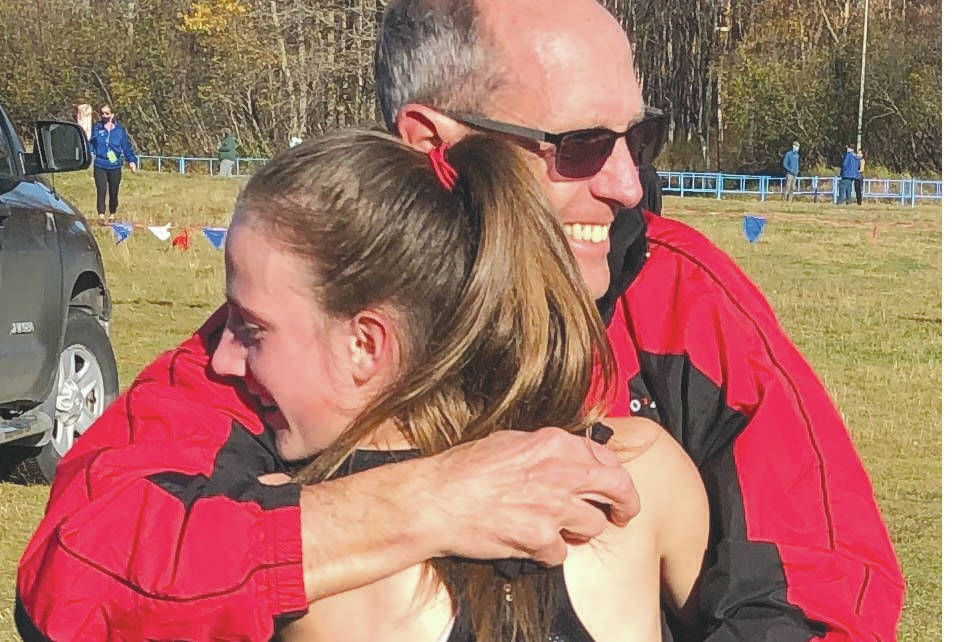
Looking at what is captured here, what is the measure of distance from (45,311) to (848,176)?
30.4 m

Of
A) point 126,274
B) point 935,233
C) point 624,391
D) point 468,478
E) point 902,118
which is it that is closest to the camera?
point 468,478

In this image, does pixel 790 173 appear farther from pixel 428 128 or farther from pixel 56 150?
pixel 428 128

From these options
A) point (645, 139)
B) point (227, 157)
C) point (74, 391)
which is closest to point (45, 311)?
point (74, 391)

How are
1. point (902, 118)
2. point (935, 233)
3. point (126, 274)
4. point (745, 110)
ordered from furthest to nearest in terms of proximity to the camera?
point (745, 110) < point (902, 118) < point (935, 233) < point (126, 274)

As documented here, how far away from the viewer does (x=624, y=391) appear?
7.11 ft

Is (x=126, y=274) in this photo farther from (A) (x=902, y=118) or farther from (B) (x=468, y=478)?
(A) (x=902, y=118)

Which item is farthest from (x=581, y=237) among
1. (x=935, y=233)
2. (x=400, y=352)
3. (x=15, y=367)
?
(x=935, y=233)

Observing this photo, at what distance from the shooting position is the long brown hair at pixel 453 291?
1.77 metres

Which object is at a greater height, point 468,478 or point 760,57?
point 760,57

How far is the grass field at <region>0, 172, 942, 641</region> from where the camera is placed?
7.29m

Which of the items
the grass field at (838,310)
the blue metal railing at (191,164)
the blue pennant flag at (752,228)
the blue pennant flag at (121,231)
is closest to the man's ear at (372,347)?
the grass field at (838,310)

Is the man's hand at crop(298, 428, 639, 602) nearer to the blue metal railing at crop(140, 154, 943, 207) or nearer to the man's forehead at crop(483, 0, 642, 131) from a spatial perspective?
the man's forehead at crop(483, 0, 642, 131)

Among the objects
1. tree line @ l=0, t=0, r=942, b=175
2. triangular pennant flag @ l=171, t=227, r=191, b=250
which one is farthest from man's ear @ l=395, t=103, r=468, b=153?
tree line @ l=0, t=0, r=942, b=175

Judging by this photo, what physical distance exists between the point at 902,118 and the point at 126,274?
100 feet
